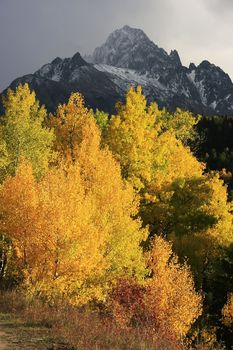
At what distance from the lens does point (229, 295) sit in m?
39.8

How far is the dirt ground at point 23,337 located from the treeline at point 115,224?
4662 mm

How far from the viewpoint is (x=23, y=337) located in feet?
58.1

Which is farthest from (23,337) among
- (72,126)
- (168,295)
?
(72,126)

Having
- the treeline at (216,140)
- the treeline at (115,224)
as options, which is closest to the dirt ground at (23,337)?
the treeline at (115,224)

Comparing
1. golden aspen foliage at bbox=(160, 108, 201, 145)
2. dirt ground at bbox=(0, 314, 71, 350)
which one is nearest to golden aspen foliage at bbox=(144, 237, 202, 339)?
dirt ground at bbox=(0, 314, 71, 350)

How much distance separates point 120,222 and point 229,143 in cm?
9774

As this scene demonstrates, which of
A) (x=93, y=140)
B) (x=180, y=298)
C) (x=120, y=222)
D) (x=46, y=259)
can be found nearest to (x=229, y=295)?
(x=180, y=298)

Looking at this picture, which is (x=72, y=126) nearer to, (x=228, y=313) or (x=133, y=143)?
(x=133, y=143)

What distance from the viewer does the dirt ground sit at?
1656 centimetres

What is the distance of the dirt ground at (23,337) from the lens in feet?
54.3

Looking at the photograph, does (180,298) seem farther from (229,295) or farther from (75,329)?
(75,329)

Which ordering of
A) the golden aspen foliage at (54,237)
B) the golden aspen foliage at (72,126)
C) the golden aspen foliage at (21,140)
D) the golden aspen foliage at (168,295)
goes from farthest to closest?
the golden aspen foliage at (72,126)
the golden aspen foliage at (168,295)
the golden aspen foliage at (21,140)
the golden aspen foliage at (54,237)

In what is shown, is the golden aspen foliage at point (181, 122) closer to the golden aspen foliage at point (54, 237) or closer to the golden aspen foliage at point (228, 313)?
the golden aspen foliage at point (228, 313)

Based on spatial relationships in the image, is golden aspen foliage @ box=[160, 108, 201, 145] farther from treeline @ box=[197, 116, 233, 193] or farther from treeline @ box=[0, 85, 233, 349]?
treeline @ box=[197, 116, 233, 193]
